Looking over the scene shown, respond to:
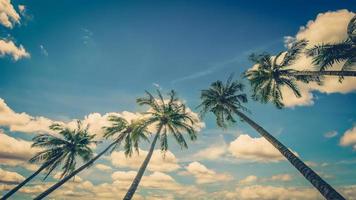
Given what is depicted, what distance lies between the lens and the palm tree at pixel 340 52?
58.6 feet

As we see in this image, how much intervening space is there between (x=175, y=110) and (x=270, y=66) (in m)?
9.61

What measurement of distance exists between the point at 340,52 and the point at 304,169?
9.90m

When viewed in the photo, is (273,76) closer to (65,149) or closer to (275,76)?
(275,76)

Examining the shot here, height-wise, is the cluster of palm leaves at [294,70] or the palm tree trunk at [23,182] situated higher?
the cluster of palm leaves at [294,70]

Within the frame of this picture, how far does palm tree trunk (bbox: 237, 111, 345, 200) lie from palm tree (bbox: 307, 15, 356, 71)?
22.3ft

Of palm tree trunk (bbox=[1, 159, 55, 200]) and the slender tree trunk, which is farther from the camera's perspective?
palm tree trunk (bbox=[1, 159, 55, 200])

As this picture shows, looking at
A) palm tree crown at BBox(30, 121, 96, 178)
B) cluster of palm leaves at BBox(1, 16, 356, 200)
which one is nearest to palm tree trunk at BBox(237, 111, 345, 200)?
cluster of palm leaves at BBox(1, 16, 356, 200)

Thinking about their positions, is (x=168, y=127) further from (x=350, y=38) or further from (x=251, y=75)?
(x=350, y=38)

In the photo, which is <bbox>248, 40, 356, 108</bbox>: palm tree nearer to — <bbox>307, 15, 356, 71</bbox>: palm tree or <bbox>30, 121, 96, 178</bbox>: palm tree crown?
<bbox>307, 15, 356, 71</bbox>: palm tree

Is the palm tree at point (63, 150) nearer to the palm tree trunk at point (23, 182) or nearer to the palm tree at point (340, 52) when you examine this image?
the palm tree trunk at point (23, 182)

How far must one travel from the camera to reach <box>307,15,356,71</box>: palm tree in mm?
17866

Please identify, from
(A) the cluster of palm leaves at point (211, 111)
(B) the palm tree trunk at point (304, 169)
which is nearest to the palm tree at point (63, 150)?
(A) the cluster of palm leaves at point (211, 111)

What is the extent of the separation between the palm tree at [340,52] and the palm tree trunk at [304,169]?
6.79 meters

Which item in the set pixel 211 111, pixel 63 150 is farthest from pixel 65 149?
pixel 211 111
